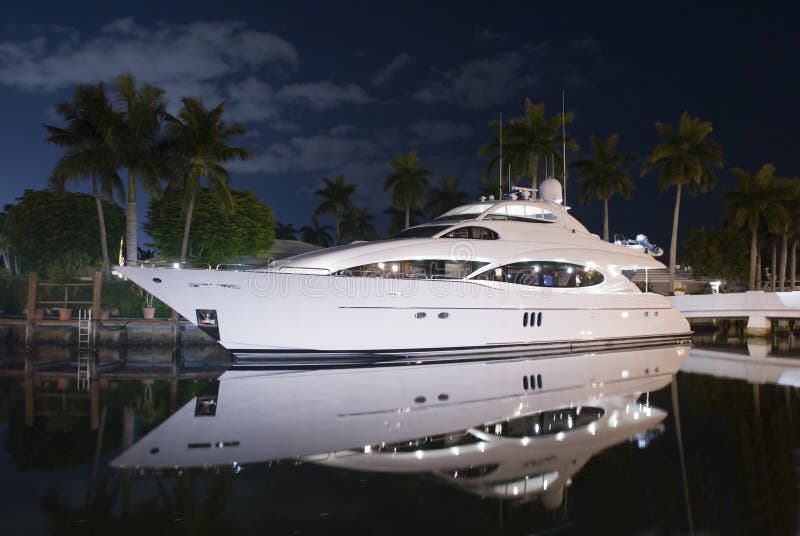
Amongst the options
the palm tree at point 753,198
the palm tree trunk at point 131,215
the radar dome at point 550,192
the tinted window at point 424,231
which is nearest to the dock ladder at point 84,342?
the palm tree trunk at point 131,215

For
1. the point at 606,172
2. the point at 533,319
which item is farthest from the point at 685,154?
the point at 533,319

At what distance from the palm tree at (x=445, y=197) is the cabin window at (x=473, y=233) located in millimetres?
30871

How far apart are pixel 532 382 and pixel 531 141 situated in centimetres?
2364

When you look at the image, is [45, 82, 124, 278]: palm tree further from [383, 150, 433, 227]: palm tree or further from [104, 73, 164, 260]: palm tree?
[383, 150, 433, 227]: palm tree

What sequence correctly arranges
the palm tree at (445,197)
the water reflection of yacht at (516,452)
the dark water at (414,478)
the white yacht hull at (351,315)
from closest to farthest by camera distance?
the dark water at (414,478)
the water reflection of yacht at (516,452)
the white yacht hull at (351,315)
the palm tree at (445,197)

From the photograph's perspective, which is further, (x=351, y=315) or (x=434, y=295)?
(x=434, y=295)

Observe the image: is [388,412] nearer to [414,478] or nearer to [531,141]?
[414,478]

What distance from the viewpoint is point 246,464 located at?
7723 mm

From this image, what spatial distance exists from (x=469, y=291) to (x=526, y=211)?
205 inches

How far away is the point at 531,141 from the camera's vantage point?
116ft

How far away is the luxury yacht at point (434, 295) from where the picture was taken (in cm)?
1619

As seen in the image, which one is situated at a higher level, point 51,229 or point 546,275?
point 51,229

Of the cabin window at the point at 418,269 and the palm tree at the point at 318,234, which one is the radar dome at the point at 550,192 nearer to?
the cabin window at the point at 418,269

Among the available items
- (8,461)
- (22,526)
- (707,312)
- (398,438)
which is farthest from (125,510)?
(707,312)
